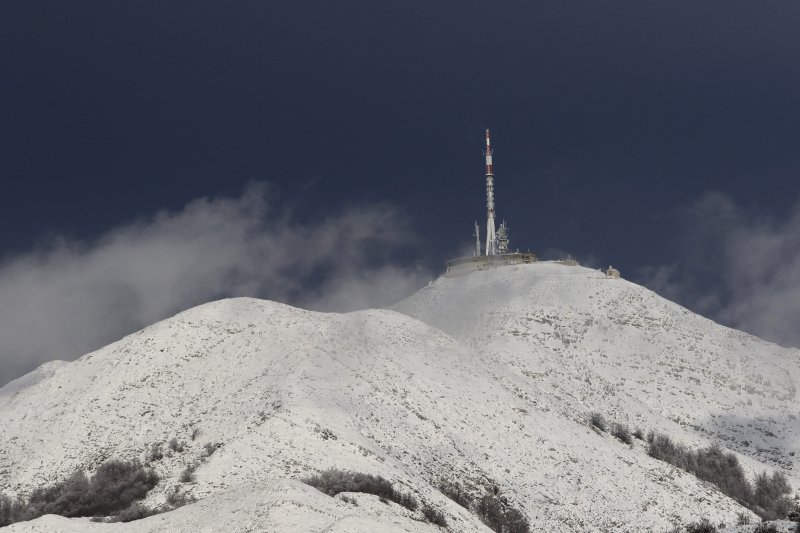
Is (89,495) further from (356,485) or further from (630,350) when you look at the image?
(630,350)

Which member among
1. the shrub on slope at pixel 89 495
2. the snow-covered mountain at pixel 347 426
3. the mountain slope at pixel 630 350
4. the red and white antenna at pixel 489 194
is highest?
the red and white antenna at pixel 489 194

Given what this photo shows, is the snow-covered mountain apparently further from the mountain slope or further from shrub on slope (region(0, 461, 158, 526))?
shrub on slope (region(0, 461, 158, 526))

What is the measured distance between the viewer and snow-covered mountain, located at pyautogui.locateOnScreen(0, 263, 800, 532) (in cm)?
5147

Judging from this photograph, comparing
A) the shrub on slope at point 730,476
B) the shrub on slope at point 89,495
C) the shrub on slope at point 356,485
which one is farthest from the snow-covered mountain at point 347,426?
the shrub on slope at point 730,476

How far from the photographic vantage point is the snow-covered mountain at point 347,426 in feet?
169

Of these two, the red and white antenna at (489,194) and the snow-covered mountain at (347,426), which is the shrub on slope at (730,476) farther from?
the red and white antenna at (489,194)

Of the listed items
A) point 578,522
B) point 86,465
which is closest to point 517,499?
point 578,522

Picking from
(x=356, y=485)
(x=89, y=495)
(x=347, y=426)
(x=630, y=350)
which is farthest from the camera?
(x=630, y=350)

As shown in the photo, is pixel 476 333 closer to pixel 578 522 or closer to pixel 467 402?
pixel 467 402

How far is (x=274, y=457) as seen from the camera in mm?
54562

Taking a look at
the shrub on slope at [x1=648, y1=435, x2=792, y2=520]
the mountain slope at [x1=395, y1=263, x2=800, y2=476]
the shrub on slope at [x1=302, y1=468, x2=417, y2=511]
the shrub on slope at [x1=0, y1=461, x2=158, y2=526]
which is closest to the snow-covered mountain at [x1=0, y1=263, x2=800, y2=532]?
the mountain slope at [x1=395, y1=263, x2=800, y2=476]

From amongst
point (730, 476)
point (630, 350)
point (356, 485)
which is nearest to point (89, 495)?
point (356, 485)

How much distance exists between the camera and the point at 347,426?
200 ft

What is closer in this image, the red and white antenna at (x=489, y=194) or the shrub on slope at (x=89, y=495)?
the shrub on slope at (x=89, y=495)
